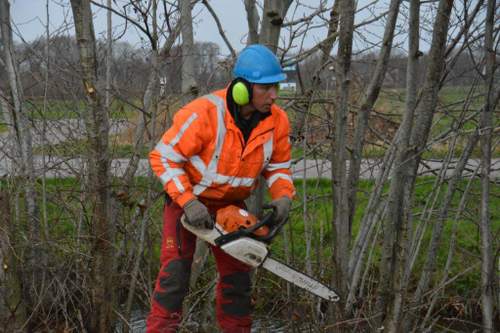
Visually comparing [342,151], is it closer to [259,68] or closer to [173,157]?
[259,68]

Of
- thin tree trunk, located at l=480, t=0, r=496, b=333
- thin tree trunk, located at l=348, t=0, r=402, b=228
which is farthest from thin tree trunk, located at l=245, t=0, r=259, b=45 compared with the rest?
thin tree trunk, located at l=480, t=0, r=496, b=333

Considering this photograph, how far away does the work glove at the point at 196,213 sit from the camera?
3.39m

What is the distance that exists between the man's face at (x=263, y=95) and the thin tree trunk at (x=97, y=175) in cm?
120

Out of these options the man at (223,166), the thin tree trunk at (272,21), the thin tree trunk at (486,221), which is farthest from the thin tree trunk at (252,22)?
the thin tree trunk at (486,221)

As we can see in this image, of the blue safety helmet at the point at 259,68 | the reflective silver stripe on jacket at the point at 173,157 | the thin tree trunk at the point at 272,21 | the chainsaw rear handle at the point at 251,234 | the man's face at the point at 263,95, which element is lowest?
the chainsaw rear handle at the point at 251,234

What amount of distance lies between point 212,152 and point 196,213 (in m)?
0.37

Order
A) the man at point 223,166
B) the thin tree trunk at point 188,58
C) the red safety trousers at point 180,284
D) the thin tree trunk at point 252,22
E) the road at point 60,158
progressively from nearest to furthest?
the man at point 223,166 → the red safety trousers at point 180,284 → the thin tree trunk at point 252,22 → the thin tree trunk at point 188,58 → the road at point 60,158

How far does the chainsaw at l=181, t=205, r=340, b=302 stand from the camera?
136 inches

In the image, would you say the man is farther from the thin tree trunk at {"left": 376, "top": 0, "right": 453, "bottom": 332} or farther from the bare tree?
the bare tree

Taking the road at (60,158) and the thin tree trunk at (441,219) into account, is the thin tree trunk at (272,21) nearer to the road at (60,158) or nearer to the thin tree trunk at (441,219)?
the road at (60,158)

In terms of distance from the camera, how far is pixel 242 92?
135 inches

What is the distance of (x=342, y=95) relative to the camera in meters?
3.42

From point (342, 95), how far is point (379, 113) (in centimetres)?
167

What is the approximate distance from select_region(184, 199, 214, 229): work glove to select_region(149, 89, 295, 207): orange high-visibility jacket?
37mm
